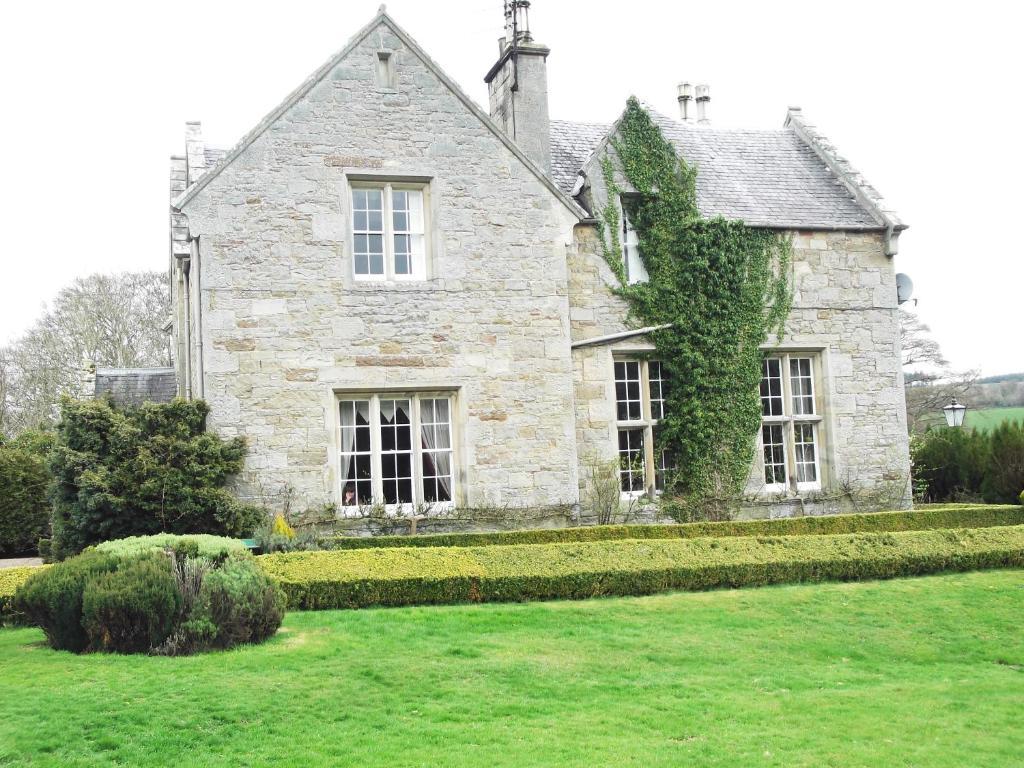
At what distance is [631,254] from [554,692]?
37.8ft

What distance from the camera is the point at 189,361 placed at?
699 inches

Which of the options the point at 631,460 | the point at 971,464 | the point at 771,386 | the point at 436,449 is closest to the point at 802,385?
the point at 771,386

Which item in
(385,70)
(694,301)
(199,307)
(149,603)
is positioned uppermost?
(385,70)

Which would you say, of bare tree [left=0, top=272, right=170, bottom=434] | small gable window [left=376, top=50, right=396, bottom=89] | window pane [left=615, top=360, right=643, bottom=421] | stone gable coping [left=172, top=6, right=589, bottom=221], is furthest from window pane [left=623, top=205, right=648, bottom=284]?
bare tree [left=0, top=272, right=170, bottom=434]

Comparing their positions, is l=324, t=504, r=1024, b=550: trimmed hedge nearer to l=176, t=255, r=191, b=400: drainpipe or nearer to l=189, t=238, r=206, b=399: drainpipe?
l=189, t=238, r=206, b=399: drainpipe

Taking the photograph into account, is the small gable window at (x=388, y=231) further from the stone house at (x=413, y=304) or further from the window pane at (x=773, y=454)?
the window pane at (x=773, y=454)

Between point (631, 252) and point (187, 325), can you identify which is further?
point (631, 252)

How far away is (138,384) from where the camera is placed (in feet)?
66.4

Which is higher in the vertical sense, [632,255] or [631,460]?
[632,255]

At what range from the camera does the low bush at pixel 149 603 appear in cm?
977

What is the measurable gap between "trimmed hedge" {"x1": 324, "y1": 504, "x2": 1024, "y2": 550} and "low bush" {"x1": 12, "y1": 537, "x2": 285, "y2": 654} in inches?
189

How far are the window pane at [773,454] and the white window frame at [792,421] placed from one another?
39 millimetres

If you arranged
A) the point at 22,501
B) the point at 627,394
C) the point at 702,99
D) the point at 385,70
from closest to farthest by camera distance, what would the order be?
the point at 385,70
the point at 627,394
the point at 22,501
the point at 702,99

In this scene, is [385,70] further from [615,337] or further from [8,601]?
[8,601]
